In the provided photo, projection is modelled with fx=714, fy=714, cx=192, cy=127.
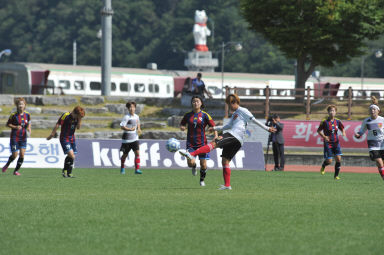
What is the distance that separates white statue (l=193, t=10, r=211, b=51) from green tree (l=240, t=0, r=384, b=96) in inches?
1895

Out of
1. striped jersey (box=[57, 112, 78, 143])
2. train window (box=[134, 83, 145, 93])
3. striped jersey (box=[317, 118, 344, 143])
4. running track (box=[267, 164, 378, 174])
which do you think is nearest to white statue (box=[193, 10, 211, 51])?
train window (box=[134, 83, 145, 93])

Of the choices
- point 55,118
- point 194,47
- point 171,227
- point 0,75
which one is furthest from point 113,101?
point 194,47

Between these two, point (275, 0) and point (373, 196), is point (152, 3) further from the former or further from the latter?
point (373, 196)

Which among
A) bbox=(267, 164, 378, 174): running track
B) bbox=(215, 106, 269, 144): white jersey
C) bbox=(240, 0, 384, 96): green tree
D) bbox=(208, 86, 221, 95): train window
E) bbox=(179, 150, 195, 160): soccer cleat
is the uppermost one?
bbox=(240, 0, 384, 96): green tree

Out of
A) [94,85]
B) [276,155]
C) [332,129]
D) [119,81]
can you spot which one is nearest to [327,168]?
[276,155]

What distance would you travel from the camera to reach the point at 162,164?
79.7 ft

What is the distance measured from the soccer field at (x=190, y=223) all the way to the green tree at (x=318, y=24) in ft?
89.5

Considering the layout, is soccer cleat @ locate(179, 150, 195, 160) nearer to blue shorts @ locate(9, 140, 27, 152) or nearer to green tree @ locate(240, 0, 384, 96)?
blue shorts @ locate(9, 140, 27, 152)

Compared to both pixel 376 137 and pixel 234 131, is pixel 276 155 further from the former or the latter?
pixel 234 131

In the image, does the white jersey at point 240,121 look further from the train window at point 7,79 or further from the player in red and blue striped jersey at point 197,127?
the train window at point 7,79

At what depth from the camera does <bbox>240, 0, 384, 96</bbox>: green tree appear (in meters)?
38.3

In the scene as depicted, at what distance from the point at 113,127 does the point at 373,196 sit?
2212 cm

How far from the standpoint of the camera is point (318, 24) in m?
39.2

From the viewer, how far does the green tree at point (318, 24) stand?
38.3 metres
